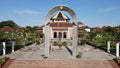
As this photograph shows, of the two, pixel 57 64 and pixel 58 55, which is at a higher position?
pixel 58 55

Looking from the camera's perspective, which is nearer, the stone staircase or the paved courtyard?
the stone staircase

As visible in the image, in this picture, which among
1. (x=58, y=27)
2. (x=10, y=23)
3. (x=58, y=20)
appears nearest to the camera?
(x=58, y=27)

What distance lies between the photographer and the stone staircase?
1381cm

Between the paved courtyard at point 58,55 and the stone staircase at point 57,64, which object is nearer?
the stone staircase at point 57,64

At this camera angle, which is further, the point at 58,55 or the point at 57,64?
the point at 58,55

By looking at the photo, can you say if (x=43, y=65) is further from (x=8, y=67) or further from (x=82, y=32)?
(x=82, y=32)

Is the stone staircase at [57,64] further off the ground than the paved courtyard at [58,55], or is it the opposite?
the paved courtyard at [58,55]

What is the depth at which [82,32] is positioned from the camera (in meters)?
58.4

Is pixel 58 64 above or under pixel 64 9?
under

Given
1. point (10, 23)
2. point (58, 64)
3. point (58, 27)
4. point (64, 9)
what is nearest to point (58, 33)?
point (58, 27)

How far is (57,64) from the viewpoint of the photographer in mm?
14156

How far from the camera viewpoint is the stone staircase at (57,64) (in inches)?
544

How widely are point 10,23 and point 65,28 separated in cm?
5815

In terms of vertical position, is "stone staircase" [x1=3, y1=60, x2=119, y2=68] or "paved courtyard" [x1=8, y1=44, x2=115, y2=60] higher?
"paved courtyard" [x1=8, y1=44, x2=115, y2=60]
